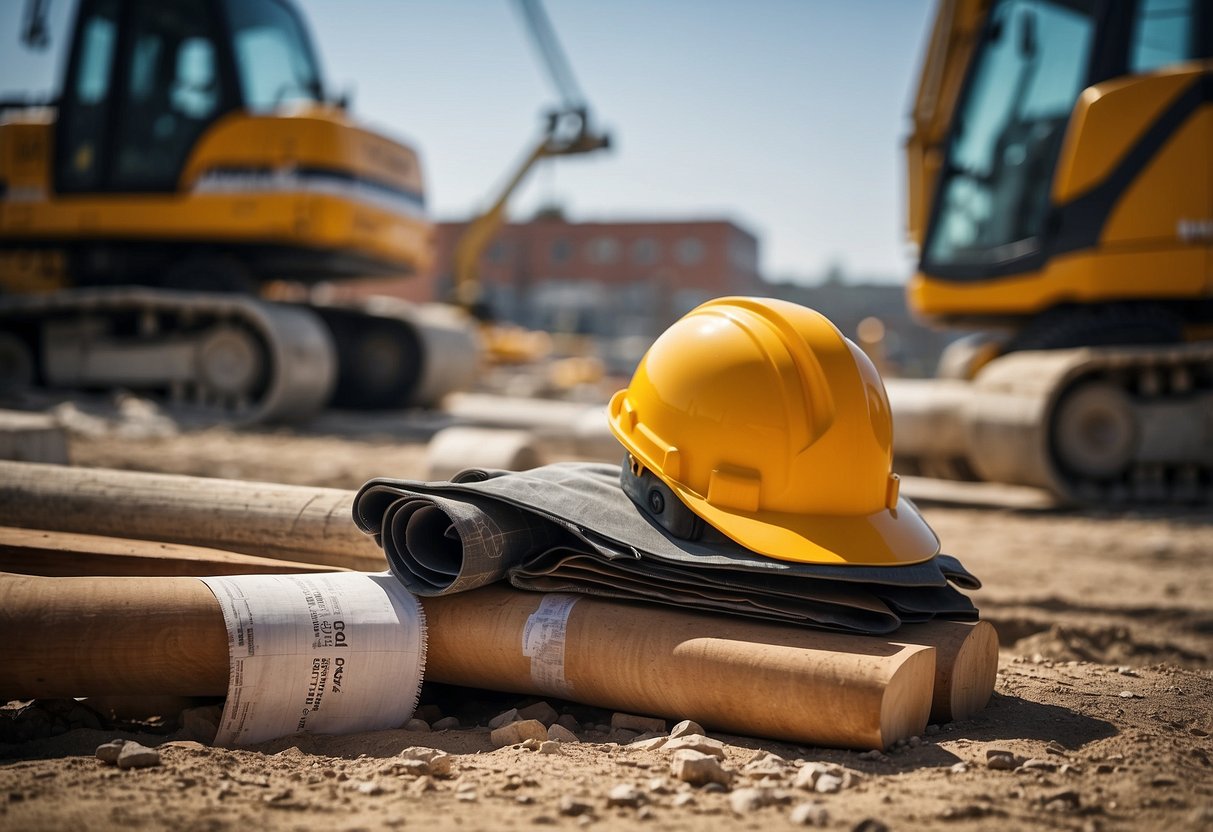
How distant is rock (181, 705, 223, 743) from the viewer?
8.96 ft

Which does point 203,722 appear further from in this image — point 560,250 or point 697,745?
point 560,250

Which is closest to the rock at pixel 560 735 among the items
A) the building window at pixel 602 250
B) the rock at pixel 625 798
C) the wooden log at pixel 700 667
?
the wooden log at pixel 700 667

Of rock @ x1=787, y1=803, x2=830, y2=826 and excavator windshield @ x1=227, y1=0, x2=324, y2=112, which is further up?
excavator windshield @ x1=227, y1=0, x2=324, y2=112

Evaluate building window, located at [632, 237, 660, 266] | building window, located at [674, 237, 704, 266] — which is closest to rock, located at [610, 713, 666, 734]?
building window, located at [674, 237, 704, 266]

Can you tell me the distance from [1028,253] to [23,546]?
7.35 m

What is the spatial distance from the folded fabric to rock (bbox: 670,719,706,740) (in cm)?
33

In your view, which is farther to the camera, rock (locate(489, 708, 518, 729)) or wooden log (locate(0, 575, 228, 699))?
rock (locate(489, 708, 518, 729))

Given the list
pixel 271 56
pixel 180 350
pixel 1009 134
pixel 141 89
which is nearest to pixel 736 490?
pixel 1009 134

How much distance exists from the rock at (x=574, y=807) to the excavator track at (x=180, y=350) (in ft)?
27.5

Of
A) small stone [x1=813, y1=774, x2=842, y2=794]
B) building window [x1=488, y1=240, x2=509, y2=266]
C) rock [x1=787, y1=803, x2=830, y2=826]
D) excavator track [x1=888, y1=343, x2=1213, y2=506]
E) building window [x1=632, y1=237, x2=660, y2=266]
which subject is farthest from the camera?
building window [x1=488, y1=240, x2=509, y2=266]

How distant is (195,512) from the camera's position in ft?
11.8

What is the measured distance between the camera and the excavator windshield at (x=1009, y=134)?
8.05 meters

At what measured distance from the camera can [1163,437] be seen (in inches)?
306

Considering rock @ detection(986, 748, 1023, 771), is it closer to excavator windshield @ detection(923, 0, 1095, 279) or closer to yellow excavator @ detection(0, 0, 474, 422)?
excavator windshield @ detection(923, 0, 1095, 279)
